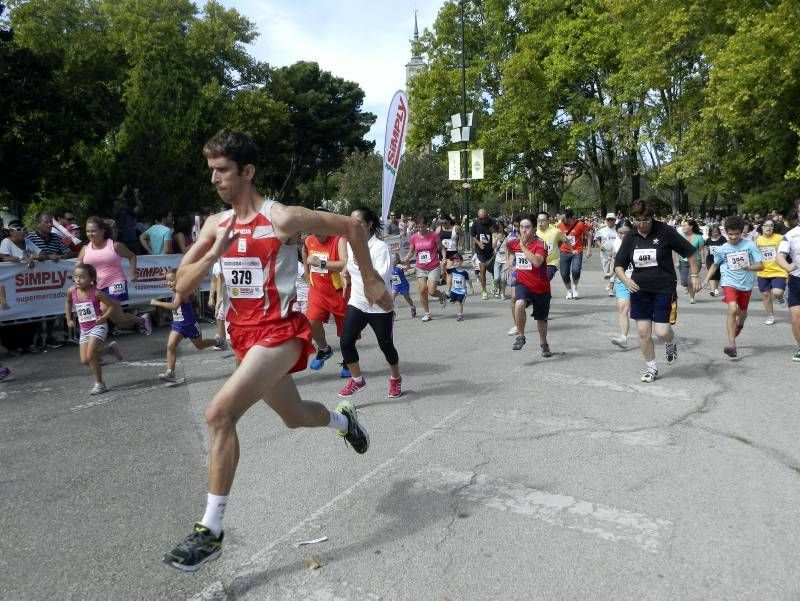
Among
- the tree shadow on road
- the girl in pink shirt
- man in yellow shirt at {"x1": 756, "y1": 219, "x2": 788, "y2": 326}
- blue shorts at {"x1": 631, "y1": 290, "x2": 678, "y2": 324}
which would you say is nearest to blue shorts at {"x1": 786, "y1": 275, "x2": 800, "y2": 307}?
blue shorts at {"x1": 631, "y1": 290, "x2": 678, "y2": 324}

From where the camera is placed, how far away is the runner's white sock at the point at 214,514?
10.6 feet

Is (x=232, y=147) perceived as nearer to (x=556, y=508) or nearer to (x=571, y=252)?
(x=556, y=508)

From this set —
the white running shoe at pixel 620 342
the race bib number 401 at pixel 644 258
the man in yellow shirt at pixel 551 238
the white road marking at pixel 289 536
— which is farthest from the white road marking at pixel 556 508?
the man in yellow shirt at pixel 551 238

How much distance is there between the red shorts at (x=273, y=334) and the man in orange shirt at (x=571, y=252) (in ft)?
37.4

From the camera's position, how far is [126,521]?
154 inches

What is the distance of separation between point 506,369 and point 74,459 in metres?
4.45

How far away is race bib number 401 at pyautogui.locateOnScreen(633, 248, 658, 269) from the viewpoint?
723 centimetres

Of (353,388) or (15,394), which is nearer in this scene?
(353,388)

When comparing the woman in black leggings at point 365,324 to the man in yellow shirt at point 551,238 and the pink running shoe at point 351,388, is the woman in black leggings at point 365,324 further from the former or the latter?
the man in yellow shirt at point 551,238

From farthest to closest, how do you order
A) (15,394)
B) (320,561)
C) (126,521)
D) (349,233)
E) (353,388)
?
(15,394) < (353,388) < (126,521) < (349,233) < (320,561)

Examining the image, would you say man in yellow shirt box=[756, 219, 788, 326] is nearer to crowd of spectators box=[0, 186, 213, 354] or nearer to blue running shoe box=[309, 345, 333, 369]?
blue running shoe box=[309, 345, 333, 369]

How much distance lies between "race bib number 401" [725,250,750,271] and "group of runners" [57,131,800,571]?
12 millimetres

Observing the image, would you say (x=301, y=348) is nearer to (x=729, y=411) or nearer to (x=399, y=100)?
(x=729, y=411)

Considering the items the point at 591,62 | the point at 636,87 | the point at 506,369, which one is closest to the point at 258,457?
the point at 506,369
